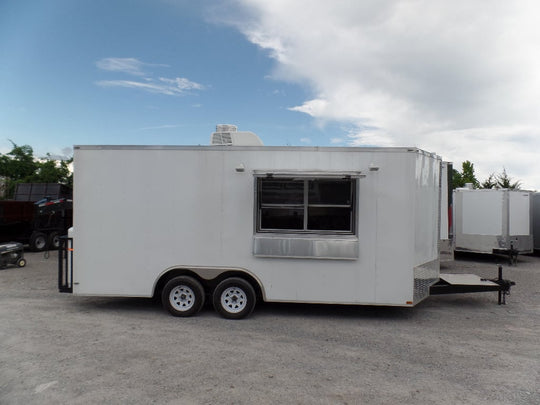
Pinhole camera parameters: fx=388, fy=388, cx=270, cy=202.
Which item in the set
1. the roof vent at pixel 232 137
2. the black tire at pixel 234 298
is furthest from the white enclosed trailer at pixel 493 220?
the black tire at pixel 234 298

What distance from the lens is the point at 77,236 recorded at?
6.55 meters

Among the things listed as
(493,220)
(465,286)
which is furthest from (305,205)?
(493,220)

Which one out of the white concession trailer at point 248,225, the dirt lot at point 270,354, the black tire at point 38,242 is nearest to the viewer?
the dirt lot at point 270,354

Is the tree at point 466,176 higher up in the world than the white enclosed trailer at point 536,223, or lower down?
higher up

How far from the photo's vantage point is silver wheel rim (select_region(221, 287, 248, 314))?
20.9 feet

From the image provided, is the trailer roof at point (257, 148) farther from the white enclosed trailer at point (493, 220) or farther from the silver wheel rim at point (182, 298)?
the white enclosed trailer at point (493, 220)

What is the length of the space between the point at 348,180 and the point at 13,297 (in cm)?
703

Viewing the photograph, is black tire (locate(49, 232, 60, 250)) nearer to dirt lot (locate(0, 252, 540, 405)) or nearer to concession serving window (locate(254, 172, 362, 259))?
dirt lot (locate(0, 252, 540, 405))

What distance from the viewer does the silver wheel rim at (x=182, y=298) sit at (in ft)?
21.2

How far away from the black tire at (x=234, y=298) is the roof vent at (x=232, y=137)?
2.34 metres

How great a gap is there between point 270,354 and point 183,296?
2.15 metres

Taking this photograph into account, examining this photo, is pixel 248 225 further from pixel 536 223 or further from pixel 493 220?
pixel 536 223

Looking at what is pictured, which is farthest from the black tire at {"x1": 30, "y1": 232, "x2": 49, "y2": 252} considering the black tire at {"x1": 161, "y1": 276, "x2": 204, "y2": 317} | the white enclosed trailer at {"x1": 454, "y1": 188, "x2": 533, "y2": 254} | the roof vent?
the white enclosed trailer at {"x1": 454, "y1": 188, "x2": 533, "y2": 254}

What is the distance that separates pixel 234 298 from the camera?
21.0 ft
